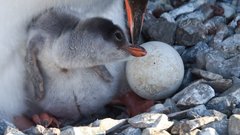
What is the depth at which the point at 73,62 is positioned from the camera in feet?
9.00

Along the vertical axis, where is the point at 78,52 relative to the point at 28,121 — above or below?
above

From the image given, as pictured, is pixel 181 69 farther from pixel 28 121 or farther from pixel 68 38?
pixel 28 121

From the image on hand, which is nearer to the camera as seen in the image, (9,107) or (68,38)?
(68,38)

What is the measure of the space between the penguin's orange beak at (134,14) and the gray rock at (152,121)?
41cm

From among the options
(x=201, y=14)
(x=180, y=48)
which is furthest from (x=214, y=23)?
(x=180, y=48)

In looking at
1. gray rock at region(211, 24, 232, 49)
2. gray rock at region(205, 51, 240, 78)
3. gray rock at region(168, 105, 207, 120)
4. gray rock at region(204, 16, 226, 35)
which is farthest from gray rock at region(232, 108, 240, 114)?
gray rock at region(204, 16, 226, 35)

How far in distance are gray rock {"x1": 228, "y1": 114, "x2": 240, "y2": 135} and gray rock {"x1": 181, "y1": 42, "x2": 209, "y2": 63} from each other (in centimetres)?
81

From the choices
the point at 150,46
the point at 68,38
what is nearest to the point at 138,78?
the point at 150,46

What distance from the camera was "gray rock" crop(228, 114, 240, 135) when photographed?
7.29 feet

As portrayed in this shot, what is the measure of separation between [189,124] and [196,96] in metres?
0.31

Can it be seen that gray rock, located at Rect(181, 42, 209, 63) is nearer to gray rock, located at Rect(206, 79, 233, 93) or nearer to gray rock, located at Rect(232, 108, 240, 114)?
gray rock, located at Rect(206, 79, 233, 93)

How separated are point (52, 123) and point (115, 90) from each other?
32 centimetres

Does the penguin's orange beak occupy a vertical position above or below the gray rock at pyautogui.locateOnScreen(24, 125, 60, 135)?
above

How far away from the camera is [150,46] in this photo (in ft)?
9.37
